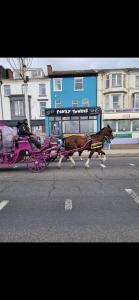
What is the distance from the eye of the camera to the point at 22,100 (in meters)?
29.6

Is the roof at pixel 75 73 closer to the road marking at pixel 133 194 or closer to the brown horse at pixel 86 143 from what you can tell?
the brown horse at pixel 86 143

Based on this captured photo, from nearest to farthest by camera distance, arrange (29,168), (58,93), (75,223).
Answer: (75,223)
(29,168)
(58,93)

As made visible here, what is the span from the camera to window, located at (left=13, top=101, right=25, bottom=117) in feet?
97.8

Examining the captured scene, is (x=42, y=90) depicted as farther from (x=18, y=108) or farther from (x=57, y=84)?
(x=18, y=108)

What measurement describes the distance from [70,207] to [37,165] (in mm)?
4478

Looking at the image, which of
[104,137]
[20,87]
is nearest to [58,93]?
[20,87]

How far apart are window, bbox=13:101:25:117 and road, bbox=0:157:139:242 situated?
2295 centimetres

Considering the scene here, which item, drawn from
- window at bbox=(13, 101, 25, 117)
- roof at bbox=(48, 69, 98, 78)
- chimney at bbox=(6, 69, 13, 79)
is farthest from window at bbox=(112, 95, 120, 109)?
chimney at bbox=(6, 69, 13, 79)

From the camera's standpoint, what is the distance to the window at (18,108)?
2980cm

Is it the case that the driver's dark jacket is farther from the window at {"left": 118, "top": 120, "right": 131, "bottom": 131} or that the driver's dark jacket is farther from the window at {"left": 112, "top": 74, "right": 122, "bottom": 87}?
the window at {"left": 112, "top": 74, "right": 122, "bottom": 87}
